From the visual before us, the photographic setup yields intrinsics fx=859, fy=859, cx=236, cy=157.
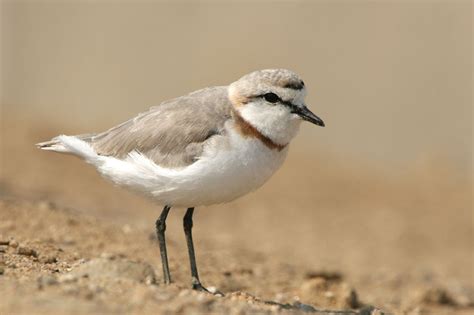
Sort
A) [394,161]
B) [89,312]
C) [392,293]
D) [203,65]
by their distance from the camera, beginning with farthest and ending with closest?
[203,65], [394,161], [392,293], [89,312]

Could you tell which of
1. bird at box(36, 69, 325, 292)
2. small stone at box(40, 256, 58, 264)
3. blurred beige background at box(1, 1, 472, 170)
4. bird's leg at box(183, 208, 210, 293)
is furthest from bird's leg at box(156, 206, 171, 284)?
blurred beige background at box(1, 1, 472, 170)

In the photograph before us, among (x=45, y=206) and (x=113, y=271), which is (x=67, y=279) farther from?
(x=45, y=206)

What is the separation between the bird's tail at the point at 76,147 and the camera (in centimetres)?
764

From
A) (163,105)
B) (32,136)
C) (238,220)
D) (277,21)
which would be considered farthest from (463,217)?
(277,21)

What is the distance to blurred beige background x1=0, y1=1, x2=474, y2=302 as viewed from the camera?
48.3 feet

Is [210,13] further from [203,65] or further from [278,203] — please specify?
[278,203]

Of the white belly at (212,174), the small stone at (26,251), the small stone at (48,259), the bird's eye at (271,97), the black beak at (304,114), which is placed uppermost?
Answer: the bird's eye at (271,97)

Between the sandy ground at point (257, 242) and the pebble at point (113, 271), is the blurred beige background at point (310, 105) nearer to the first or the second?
the sandy ground at point (257, 242)

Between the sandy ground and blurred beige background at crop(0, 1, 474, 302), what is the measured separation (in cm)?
6

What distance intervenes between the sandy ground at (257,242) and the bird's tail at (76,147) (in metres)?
0.91

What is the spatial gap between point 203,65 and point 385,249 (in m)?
12.8

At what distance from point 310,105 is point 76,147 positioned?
17.1m

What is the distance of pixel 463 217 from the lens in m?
16.4

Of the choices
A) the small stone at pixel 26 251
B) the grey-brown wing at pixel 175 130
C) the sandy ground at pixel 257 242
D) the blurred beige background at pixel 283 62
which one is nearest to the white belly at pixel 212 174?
the grey-brown wing at pixel 175 130
